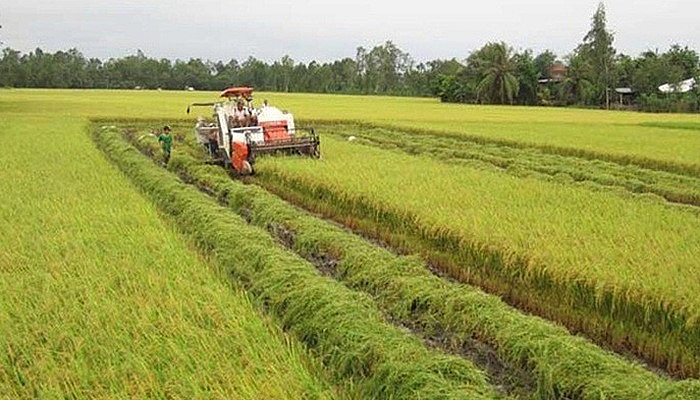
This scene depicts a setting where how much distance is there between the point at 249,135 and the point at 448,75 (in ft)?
203


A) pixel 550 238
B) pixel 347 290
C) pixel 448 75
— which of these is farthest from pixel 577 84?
pixel 347 290

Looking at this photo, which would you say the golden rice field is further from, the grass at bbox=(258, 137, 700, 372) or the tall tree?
the tall tree

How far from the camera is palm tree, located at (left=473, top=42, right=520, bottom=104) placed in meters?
65.8

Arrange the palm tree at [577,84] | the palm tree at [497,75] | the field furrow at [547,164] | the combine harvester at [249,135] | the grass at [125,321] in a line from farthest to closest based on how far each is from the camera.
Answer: the palm tree at [497,75], the palm tree at [577,84], the combine harvester at [249,135], the field furrow at [547,164], the grass at [125,321]

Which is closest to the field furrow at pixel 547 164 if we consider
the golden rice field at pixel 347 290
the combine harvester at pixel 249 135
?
the golden rice field at pixel 347 290

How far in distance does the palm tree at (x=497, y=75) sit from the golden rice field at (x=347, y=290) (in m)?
53.4

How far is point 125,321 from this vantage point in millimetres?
5555

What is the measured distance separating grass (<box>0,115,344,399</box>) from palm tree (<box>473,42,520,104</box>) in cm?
5913

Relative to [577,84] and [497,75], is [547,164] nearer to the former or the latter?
[577,84]

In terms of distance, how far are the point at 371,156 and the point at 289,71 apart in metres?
91.0

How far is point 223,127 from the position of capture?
664 inches

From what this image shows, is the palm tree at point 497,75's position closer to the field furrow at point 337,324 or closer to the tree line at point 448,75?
the tree line at point 448,75

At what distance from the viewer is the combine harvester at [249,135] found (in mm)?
16156

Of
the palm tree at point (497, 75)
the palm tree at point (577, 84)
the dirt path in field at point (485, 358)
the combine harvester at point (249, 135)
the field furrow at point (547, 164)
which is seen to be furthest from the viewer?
the palm tree at point (497, 75)
